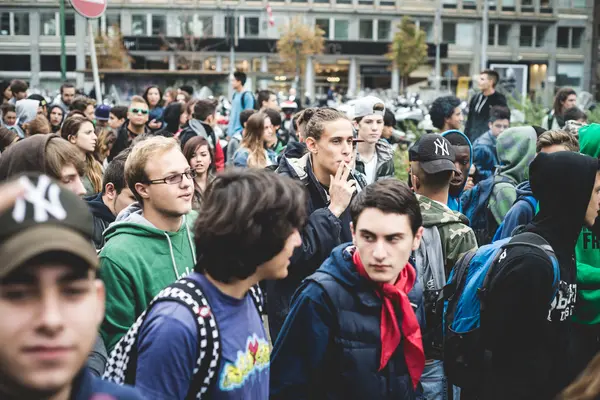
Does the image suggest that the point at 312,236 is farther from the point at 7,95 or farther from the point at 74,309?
the point at 7,95

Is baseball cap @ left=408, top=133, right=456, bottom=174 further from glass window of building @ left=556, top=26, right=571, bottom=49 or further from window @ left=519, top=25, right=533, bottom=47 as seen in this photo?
glass window of building @ left=556, top=26, right=571, bottom=49

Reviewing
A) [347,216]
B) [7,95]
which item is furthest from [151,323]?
[7,95]

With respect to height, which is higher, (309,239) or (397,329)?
(309,239)

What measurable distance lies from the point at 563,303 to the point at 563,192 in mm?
561

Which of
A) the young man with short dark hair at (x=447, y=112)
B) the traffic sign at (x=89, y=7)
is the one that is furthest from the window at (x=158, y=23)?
the young man with short dark hair at (x=447, y=112)

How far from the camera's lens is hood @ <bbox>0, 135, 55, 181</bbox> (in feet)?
11.8

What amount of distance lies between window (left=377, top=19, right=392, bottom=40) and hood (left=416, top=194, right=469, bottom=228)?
225 feet

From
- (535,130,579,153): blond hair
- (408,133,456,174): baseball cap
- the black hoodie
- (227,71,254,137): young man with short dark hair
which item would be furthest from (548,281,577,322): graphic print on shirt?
(227,71,254,137): young man with short dark hair

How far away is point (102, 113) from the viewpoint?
11.6 m

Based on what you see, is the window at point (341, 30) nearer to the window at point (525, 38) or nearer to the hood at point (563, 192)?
the window at point (525, 38)

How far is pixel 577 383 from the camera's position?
2.08 m

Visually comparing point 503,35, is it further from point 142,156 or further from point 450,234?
point 142,156

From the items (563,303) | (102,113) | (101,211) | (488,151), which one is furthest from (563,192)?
(102,113)

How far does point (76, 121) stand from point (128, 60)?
50545 millimetres
